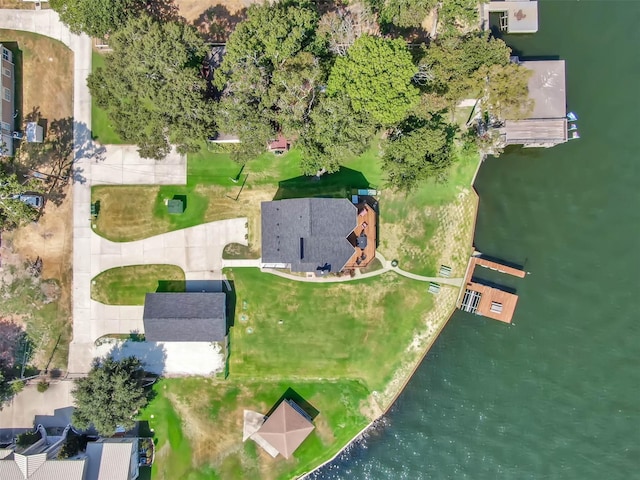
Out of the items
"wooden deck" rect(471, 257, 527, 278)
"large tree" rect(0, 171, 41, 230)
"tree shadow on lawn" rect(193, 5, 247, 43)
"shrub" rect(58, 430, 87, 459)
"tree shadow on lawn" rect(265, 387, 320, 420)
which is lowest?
"shrub" rect(58, 430, 87, 459)

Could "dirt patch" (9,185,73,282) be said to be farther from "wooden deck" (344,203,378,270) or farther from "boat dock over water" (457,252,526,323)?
"boat dock over water" (457,252,526,323)

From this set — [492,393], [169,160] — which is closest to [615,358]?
[492,393]

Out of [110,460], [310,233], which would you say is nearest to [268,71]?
[310,233]

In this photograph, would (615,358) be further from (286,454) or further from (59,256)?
(59,256)

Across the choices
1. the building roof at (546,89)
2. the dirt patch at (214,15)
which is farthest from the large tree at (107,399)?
the building roof at (546,89)

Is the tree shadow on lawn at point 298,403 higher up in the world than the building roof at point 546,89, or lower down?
lower down

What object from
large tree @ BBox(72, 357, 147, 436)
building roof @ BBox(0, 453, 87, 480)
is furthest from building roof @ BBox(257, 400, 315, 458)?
building roof @ BBox(0, 453, 87, 480)

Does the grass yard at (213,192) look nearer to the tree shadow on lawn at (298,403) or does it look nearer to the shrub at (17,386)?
the tree shadow on lawn at (298,403)
